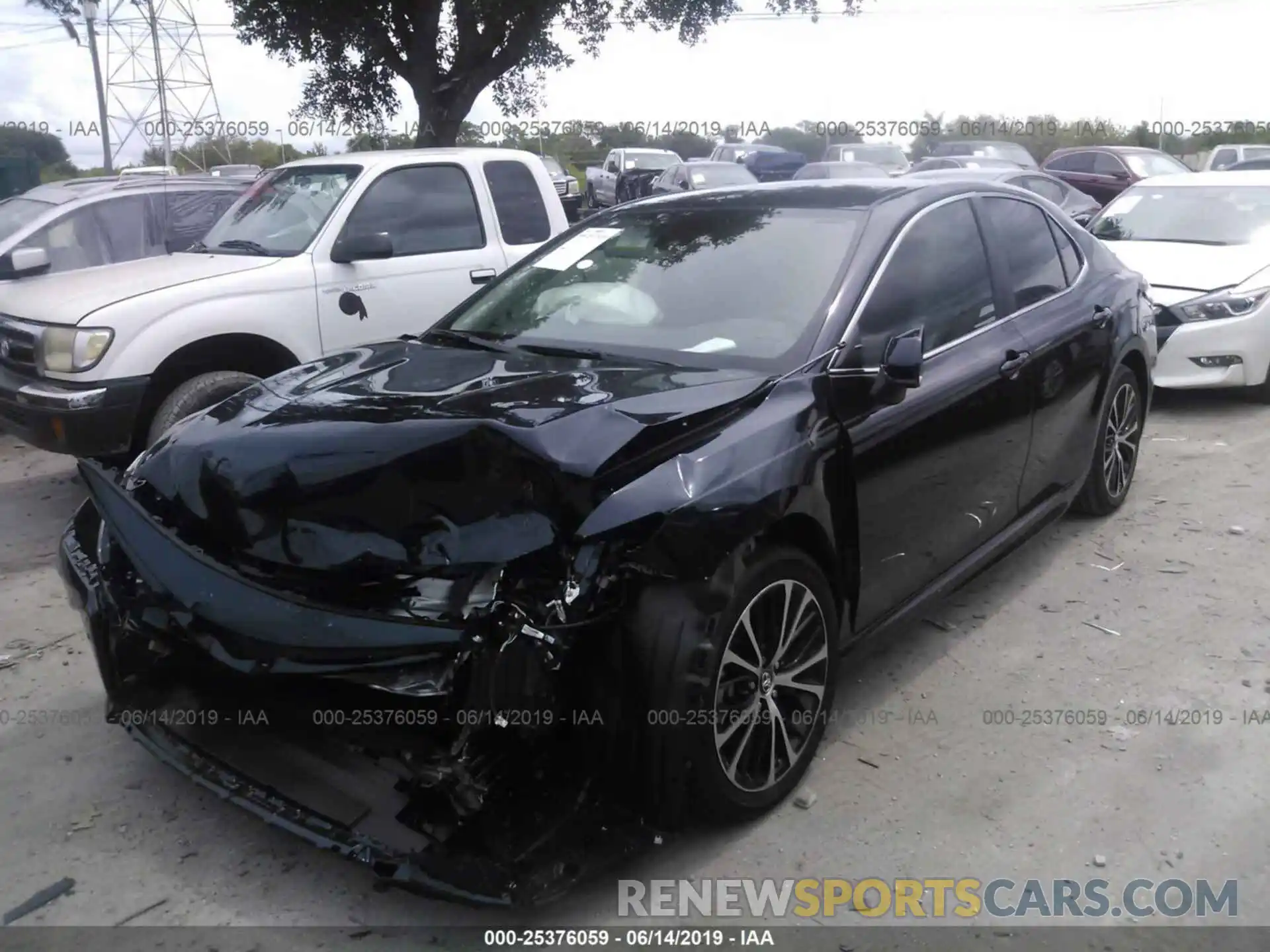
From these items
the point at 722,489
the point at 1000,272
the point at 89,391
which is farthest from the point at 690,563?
the point at 89,391

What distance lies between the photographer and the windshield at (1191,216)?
845 cm

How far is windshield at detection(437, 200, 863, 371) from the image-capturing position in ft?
11.5

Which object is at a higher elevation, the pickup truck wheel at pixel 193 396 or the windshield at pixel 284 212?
the windshield at pixel 284 212

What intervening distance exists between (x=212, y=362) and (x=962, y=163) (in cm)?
1440

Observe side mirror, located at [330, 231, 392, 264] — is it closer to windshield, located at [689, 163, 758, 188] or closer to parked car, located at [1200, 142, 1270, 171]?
windshield, located at [689, 163, 758, 188]

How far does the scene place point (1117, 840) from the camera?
307cm

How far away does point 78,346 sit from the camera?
5410 mm

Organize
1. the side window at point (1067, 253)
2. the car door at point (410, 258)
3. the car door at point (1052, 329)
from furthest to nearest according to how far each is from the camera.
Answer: the car door at point (410, 258), the side window at point (1067, 253), the car door at point (1052, 329)

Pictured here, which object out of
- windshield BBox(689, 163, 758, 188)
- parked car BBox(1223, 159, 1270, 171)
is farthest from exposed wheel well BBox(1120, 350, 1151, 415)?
parked car BBox(1223, 159, 1270, 171)

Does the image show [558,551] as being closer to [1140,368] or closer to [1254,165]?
[1140,368]

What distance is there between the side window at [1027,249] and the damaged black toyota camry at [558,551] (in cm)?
58

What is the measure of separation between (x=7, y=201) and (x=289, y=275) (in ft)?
16.0

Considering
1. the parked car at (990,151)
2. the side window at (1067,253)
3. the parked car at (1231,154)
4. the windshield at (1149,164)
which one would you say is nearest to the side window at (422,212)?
the side window at (1067,253)

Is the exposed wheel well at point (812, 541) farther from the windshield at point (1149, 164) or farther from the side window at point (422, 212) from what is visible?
the windshield at point (1149, 164)
